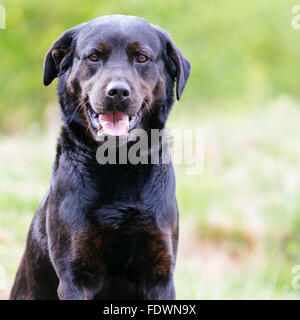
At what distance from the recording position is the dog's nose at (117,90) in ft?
10.1

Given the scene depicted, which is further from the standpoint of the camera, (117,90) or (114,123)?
(114,123)

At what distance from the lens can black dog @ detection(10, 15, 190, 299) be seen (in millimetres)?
3119

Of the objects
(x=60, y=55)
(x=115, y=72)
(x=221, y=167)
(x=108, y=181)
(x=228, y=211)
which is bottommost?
(x=108, y=181)

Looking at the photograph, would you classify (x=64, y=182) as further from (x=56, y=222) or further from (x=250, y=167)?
(x=250, y=167)

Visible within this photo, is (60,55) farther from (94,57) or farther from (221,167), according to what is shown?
(221,167)

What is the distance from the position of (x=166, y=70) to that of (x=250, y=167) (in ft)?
17.4

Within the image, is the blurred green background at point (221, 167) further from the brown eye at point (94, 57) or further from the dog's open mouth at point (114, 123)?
the brown eye at point (94, 57)

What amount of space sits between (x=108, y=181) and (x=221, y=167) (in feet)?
18.9

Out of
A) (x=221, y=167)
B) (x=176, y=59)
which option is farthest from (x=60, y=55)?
(x=221, y=167)

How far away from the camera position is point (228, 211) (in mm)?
7367

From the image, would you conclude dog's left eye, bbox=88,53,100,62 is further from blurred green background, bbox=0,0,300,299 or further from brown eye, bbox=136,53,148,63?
blurred green background, bbox=0,0,300,299

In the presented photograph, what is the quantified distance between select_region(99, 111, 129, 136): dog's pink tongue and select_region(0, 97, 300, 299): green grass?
1990mm
